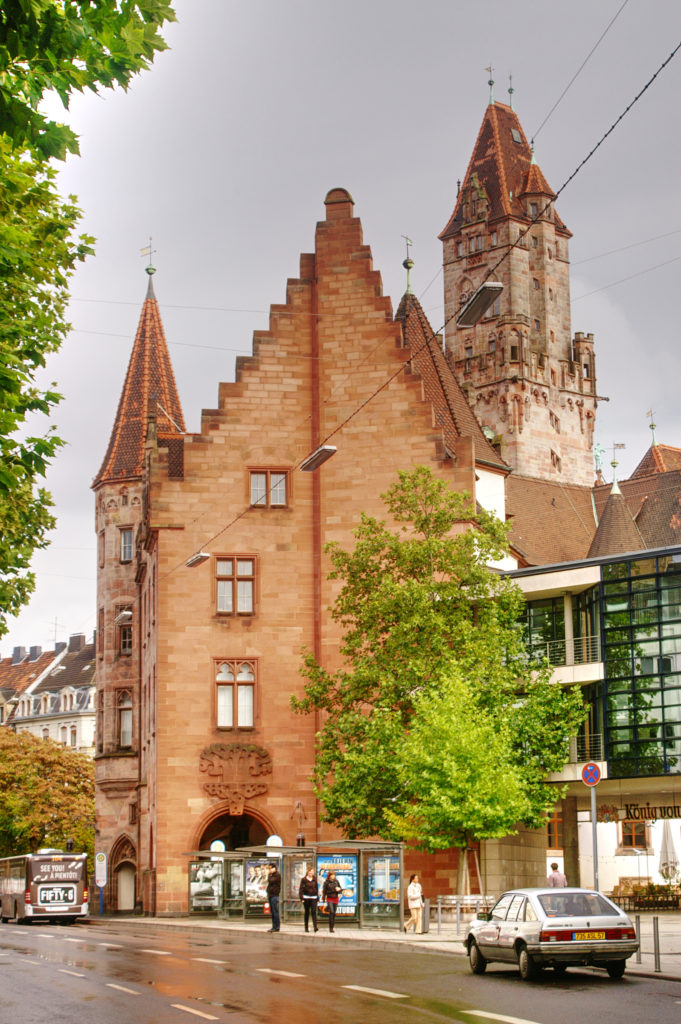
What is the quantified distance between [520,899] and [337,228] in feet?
98.3

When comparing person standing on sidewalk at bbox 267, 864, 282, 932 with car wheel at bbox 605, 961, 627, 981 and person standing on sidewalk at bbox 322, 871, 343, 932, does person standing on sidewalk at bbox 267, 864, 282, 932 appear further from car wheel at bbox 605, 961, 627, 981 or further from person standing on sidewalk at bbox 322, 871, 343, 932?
car wheel at bbox 605, 961, 627, 981

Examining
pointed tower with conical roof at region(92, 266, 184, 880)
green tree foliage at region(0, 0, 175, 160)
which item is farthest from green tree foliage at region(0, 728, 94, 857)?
green tree foliage at region(0, 0, 175, 160)

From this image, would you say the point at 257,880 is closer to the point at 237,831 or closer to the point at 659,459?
the point at 237,831

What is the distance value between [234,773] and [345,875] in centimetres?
1043

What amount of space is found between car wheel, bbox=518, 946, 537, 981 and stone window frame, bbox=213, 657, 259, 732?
2473 cm

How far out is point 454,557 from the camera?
36.6m

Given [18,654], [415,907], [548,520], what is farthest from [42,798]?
[18,654]

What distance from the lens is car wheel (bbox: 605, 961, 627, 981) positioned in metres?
19.7

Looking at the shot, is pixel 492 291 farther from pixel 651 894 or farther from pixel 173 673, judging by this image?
pixel 651 894

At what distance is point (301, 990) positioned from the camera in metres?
17.8

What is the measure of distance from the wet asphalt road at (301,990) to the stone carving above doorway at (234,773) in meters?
16.4

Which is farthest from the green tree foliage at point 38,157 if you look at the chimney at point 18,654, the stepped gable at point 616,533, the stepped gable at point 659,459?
the chimney at point 18,654

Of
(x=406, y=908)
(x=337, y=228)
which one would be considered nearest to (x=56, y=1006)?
(x=406, y=908)

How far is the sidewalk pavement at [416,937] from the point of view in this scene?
21656 millimetres
